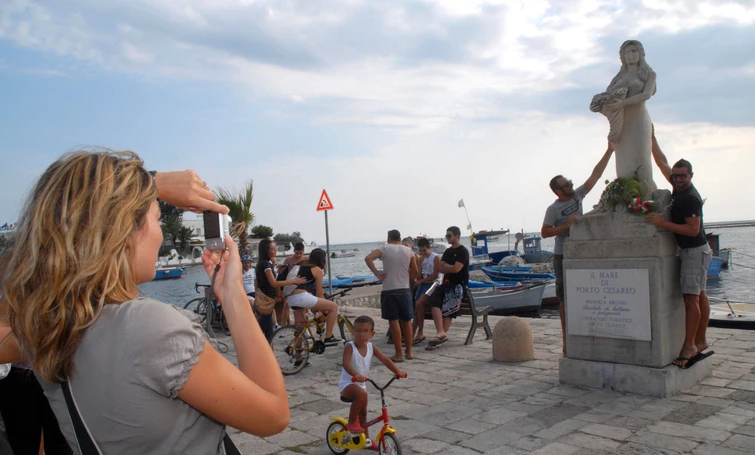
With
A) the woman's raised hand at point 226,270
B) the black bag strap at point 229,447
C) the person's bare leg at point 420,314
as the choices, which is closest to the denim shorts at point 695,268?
the person's bare leg at point 420,314

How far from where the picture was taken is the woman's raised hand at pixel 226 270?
5.40 feet

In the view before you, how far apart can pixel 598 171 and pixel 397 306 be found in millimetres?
3539

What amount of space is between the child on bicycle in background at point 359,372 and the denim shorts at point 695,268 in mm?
3433

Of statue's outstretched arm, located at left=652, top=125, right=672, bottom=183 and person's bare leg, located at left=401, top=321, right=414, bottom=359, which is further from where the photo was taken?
person's bare leg, located at left=401, top=321, right=414, bottom=359

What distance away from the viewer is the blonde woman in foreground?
1336 mm

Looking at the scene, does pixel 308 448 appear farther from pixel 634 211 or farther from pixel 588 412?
pixel 634 211

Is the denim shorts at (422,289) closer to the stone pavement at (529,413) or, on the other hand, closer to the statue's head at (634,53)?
the stone pavement at (529,413)

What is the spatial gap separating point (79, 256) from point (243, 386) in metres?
0.49

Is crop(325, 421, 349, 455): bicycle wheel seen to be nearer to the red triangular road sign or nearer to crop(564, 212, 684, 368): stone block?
crop(564, 212, 684, 368): stone block

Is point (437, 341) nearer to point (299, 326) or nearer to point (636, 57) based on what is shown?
point (299, 326)

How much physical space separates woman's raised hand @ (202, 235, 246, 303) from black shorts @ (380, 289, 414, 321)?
282 inches

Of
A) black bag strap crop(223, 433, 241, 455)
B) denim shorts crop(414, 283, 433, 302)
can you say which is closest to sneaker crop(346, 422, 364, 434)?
black bag strap crop(223, 433, 241, 455)

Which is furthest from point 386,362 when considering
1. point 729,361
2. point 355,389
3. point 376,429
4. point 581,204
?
point 729,361

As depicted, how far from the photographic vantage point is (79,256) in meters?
1.37
